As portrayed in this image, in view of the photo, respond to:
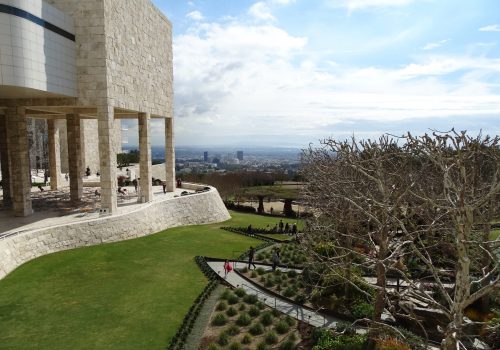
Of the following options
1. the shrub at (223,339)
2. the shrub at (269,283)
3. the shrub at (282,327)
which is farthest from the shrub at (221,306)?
the shrub at (269,283)

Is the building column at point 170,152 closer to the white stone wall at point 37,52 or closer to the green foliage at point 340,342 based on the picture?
the white stone wall at point 37,52

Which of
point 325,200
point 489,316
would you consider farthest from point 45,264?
point 489,316

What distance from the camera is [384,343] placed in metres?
13.9

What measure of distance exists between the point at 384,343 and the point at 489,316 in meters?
10.5

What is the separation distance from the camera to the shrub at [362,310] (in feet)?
60.3

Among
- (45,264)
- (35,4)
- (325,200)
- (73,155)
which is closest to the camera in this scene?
(45,264)

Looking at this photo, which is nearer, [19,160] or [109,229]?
[109,229]

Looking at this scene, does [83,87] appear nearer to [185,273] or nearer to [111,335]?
[185,273]

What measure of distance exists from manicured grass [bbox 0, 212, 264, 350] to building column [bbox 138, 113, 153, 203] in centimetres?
898

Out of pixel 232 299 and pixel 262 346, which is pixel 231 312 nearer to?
pixel 232 299

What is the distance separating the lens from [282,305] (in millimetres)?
19797

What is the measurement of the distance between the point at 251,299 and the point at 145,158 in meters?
21.0

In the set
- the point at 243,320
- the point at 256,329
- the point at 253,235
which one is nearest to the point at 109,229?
the point at 253,235

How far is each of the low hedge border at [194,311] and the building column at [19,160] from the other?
1511 centimetres
